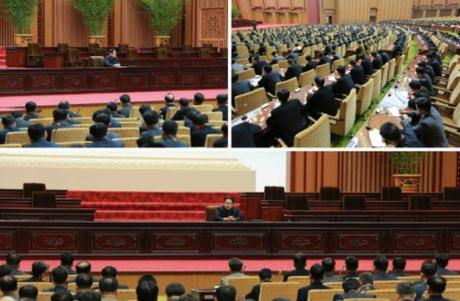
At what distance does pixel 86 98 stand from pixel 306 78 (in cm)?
547

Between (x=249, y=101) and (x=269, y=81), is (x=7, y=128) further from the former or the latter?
(x=269, y=81)

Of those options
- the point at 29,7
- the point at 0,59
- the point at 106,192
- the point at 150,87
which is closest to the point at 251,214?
the point at 106,192

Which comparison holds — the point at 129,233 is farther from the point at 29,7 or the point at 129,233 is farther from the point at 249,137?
the point at 29,7

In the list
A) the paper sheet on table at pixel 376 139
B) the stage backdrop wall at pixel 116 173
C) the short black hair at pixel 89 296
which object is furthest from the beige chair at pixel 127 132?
the short black hair at pixel 89 296

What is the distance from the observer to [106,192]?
552 inches

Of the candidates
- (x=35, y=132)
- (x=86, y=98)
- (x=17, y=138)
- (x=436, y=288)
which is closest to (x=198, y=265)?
(x=35, y=132)

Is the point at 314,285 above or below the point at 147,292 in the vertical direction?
below

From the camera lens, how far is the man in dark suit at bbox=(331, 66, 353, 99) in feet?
32.8

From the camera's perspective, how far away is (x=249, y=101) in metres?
9.60

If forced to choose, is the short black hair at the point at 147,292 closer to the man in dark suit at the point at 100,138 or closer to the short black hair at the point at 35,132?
the man in dark suit at the point at 100,138

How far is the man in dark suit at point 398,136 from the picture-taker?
943cm

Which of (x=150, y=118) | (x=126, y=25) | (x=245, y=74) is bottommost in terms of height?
(x=150, y=118)

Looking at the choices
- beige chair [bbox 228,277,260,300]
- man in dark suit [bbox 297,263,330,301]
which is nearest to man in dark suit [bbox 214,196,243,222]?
beige chair [bbox 228,277,260,300]

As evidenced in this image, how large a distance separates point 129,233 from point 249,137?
71.0 inches
